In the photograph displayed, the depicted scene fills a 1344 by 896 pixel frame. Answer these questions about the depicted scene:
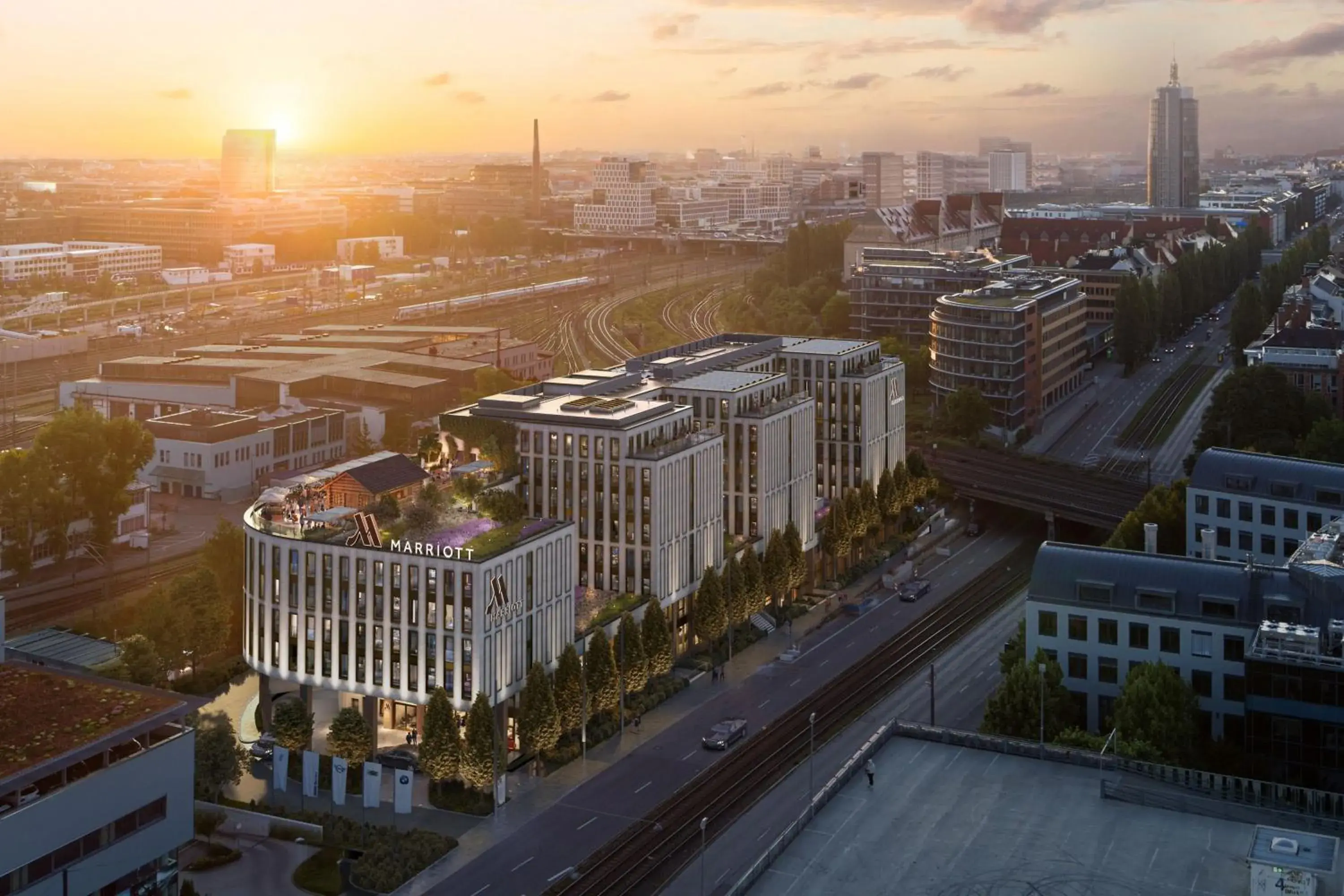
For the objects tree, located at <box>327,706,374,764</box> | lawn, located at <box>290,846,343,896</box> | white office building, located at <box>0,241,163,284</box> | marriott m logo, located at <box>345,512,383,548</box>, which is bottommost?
lawn, located at <box>290,846,343,896</box>

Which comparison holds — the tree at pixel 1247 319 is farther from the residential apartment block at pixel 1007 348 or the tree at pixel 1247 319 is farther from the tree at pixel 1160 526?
the tree at pixel 1160 526

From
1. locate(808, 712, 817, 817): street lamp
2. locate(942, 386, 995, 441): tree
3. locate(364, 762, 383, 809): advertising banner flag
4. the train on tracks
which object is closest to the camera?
locate(364, 762, 383, 809): advertising banner flag

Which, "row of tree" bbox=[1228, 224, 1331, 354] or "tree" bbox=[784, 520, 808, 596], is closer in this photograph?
"tree" bbox=[784, 520, 808, 596]

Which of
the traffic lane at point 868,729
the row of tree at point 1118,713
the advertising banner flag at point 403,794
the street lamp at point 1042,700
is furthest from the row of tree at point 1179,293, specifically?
the advertising banner flag at point 403,794

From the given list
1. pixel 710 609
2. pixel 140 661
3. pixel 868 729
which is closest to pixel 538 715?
pixel 868 729

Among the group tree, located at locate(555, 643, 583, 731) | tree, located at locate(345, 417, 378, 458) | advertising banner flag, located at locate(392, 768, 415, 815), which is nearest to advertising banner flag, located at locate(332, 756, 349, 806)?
advertising banner flag, located at locate(392, 768, 415, 815)

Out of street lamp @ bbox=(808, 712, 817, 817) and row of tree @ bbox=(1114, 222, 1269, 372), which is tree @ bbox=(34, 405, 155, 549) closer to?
street lamp @ bbox=(808, 712, 817, 817)
